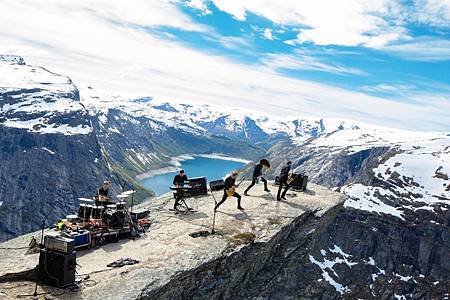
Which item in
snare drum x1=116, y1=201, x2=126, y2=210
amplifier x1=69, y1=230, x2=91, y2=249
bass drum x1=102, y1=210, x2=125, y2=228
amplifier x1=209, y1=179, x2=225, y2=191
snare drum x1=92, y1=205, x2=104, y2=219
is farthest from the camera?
amplifier x1=209, y1=179, x2=225, y2=191

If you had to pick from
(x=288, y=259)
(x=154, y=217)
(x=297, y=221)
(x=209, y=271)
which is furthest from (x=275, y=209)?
(x=209, y=271)

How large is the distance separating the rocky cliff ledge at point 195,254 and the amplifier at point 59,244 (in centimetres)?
145

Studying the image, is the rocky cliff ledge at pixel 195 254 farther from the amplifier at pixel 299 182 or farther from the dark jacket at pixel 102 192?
the amplifier at pixel 299 182

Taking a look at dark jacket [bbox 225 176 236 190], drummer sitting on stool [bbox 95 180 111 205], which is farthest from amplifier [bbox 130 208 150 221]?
dark jacket [bbox 225 176 236 190]

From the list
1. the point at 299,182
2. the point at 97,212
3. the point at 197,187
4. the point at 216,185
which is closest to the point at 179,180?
the point at 197,187

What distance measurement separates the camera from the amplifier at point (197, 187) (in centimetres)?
3472

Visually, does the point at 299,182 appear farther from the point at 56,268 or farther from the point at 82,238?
the point at 56,268

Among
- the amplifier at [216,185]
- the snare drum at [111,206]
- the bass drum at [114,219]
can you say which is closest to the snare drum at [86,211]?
the snare drum at [111,206]

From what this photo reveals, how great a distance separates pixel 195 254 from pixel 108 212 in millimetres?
5642

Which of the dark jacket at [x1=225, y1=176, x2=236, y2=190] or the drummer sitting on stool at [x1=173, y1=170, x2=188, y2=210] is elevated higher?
the dark jacket at [x1=225, y1=176, x2=236, y2=190]

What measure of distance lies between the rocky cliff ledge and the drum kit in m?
→ 1.27

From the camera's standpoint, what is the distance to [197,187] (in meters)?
35.0

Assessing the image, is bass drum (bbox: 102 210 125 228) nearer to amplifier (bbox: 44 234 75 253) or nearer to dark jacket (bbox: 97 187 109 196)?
dark jacket (bbox: 97 187 109 196)

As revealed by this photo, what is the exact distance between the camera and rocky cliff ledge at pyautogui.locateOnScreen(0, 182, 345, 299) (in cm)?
1795
